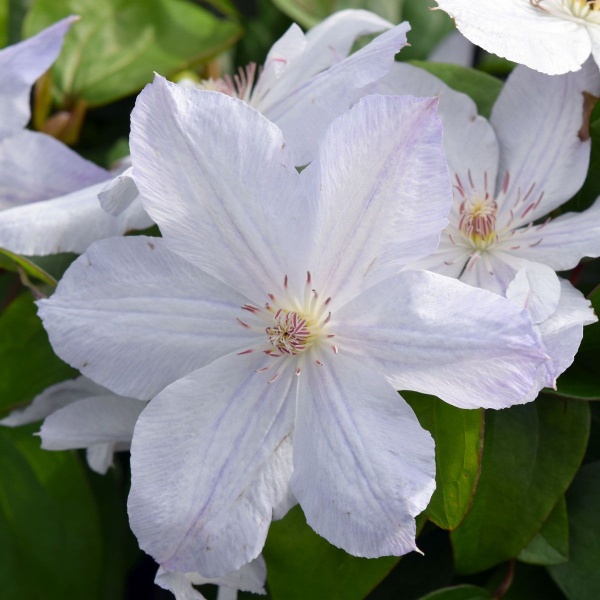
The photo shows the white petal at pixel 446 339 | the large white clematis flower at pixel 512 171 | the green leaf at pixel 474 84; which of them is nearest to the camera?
the white petal at pixel 446 339

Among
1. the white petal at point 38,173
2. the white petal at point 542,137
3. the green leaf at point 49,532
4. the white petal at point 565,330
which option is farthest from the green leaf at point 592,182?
the green leaf at point 49,532

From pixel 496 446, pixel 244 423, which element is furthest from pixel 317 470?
pixel 496 446

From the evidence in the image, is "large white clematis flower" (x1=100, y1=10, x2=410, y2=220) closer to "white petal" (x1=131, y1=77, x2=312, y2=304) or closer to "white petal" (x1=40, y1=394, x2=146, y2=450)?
"white petal" (x1=131, y1=77, x2=312, y2=304)

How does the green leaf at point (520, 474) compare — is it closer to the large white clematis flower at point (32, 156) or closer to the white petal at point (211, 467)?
the white petal at point (211, 467)

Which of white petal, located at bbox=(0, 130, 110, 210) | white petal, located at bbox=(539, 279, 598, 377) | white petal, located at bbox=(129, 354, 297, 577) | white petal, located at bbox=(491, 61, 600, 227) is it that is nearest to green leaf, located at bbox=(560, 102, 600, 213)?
white petal, located at bbox=(491, 61, 600, 227)

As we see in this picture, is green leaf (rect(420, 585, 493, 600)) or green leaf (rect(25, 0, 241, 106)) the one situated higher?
green leaf (rect(25, 0, 241, 106))

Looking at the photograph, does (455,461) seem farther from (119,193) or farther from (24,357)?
(24,357)
